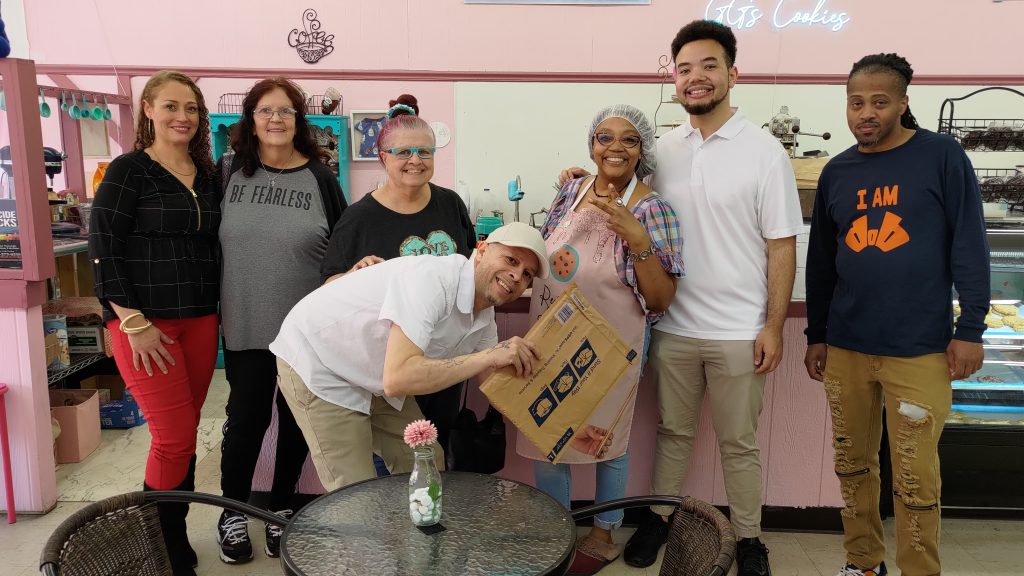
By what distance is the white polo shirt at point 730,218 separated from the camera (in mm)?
2270

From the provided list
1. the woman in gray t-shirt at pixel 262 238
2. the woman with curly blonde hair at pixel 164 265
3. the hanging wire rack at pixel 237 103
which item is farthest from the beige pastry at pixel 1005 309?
the hanging wire rack at pixel 237 103

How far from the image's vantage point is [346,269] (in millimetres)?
Answer: 2322

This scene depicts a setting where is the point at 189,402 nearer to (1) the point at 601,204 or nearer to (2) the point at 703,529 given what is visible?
(1) the point at 601,204

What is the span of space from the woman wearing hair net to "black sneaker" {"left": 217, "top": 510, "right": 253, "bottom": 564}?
1128 mm

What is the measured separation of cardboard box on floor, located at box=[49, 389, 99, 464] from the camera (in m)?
3.68

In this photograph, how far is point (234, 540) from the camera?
265cm

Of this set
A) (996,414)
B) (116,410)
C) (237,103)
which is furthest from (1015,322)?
(237,103)

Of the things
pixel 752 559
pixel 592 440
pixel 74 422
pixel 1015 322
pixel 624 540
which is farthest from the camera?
pixel 74 422

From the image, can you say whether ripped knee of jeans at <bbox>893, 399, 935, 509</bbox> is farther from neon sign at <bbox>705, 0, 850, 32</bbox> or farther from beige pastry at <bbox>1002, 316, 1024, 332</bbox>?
neon sign at <bbox>705, 0, 850, 32</bbox>

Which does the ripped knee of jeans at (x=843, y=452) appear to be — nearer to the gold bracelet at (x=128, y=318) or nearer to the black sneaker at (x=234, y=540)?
the black sneaker at (x=234, y=540)

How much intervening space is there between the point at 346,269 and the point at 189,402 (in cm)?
71

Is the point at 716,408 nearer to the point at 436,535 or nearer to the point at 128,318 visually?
the point at 436,535

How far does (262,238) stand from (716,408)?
66.3 inches

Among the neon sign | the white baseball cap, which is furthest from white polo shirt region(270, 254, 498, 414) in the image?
the neon sign
